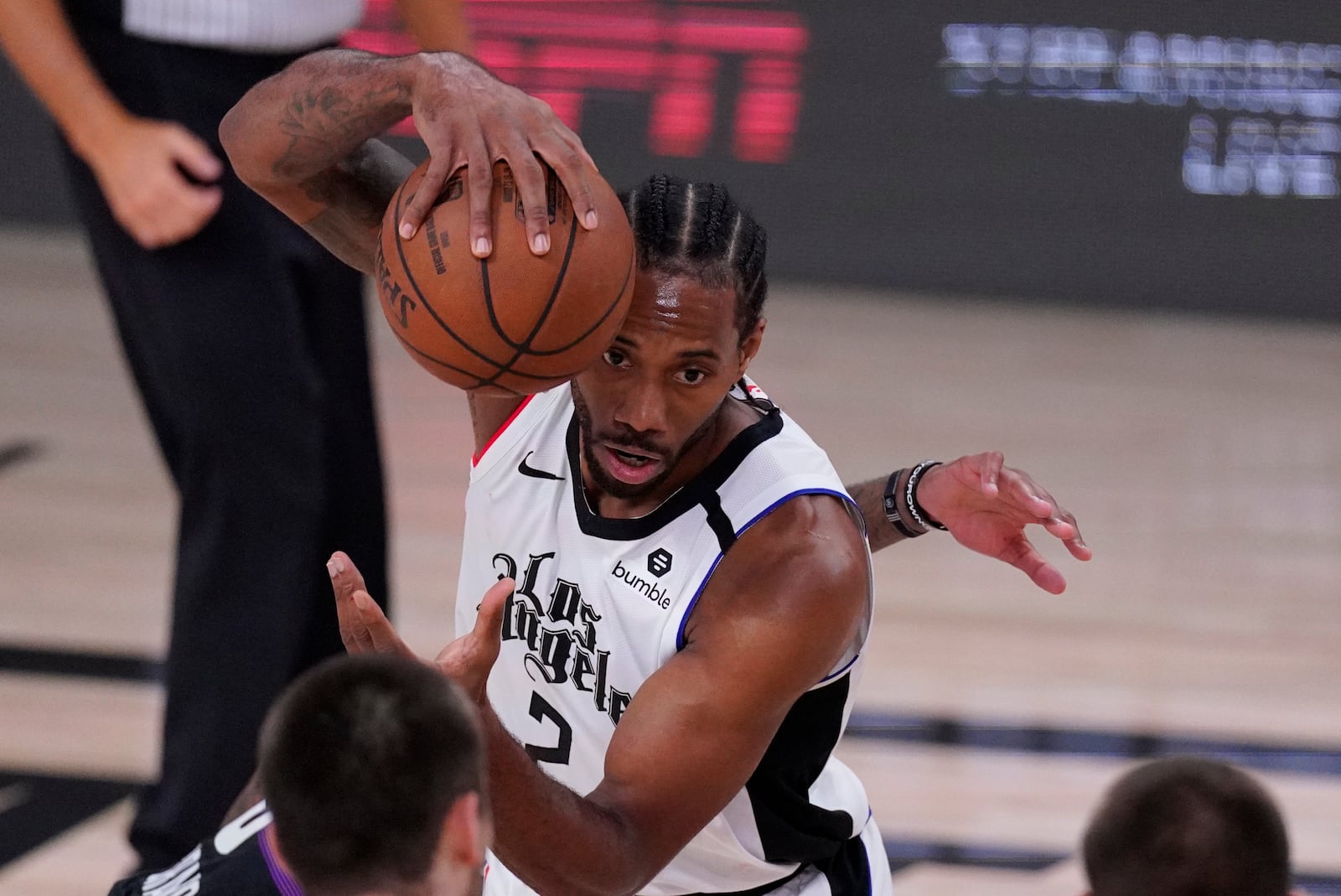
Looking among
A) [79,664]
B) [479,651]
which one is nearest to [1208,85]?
[79,664]

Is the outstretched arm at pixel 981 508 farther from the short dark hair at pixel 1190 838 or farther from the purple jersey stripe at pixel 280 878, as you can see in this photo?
the purple jersey stripe at pixel 280 878

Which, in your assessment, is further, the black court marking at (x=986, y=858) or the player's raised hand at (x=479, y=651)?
the black court marking at (x=986, y=858)

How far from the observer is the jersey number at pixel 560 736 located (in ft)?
8.61

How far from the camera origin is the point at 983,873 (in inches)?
150

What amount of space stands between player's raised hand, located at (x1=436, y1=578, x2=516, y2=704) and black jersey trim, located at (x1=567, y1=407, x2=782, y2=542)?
661mm

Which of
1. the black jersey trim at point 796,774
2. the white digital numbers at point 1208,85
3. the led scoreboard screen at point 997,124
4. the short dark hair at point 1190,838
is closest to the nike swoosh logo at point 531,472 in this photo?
the black jersey trim at point 796,774

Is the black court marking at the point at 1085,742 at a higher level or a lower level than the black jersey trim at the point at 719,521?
lower

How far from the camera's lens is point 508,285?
2.19 meters

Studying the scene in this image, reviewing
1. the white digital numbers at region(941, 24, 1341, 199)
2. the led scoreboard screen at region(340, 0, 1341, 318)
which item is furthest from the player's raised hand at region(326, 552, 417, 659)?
the white digital numbers at region(941, 24, 1341, 199)

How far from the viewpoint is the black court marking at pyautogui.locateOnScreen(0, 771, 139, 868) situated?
374cm

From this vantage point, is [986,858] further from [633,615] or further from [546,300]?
[546,300]

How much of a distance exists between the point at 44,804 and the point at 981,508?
234 cm

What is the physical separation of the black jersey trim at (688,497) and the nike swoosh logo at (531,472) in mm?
99

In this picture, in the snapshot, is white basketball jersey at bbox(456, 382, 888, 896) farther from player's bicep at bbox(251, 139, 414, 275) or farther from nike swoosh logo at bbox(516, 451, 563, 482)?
player's bicep at bbox(251, 139, 414, 275)
